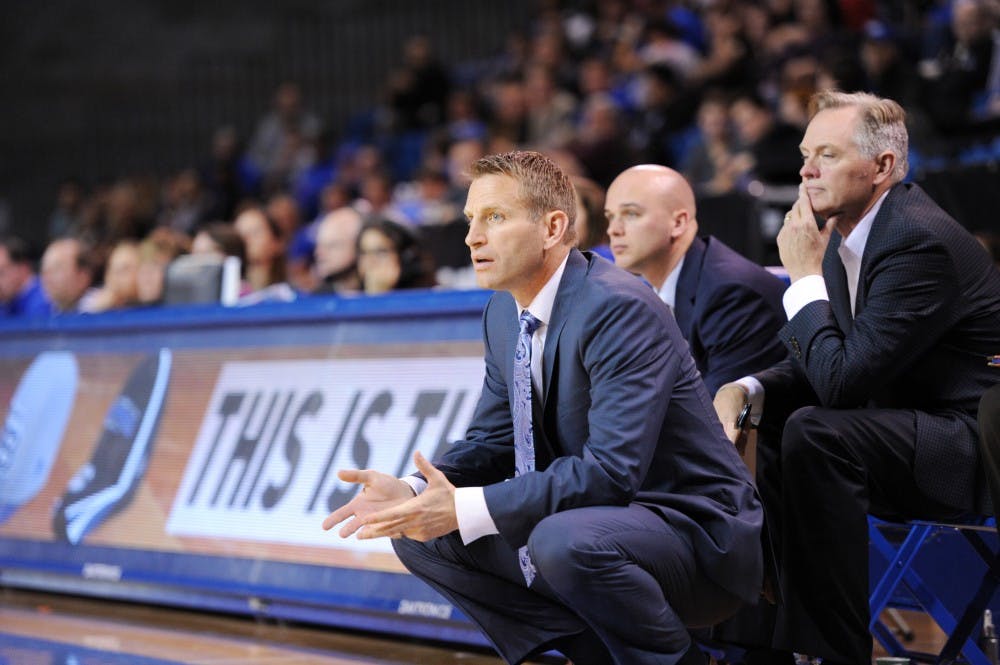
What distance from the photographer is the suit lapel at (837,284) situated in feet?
12.6

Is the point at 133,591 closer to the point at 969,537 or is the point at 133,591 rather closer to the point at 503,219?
the point at 503,219

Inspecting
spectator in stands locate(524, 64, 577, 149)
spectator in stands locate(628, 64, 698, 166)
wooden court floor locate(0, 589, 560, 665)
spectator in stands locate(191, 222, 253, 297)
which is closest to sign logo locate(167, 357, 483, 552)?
wooden court floor locate(0, 589, 560, 665)

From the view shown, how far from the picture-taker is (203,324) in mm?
5852

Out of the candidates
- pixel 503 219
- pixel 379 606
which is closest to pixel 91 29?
pixel 379 606

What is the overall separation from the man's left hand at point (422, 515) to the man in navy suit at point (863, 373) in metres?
0.93

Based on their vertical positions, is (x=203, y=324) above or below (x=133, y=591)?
above

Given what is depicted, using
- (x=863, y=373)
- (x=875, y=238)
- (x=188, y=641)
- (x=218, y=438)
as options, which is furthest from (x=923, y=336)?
(x=218, y=438)

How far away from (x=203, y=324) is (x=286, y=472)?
0.89m

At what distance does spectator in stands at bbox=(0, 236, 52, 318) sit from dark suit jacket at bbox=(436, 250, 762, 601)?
21.9 ft

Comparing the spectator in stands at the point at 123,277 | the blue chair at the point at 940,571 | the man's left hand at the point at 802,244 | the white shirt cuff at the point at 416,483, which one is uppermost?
the man's left hand at the point at 802,244

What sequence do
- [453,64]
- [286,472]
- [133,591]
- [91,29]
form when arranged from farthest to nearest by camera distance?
[91,29]
[453,64]
[133,591]
[286,472]

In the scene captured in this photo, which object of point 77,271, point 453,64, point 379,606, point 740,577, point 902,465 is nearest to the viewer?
point 740,577

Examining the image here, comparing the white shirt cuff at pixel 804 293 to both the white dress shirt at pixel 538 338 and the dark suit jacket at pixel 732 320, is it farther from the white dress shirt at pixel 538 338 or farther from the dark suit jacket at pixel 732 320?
the white dress shirt at pixel 538 338

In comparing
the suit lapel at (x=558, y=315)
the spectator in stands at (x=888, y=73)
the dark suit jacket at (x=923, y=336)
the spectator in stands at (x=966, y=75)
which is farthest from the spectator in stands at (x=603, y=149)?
the suit lapel at (x=558, y=315)
